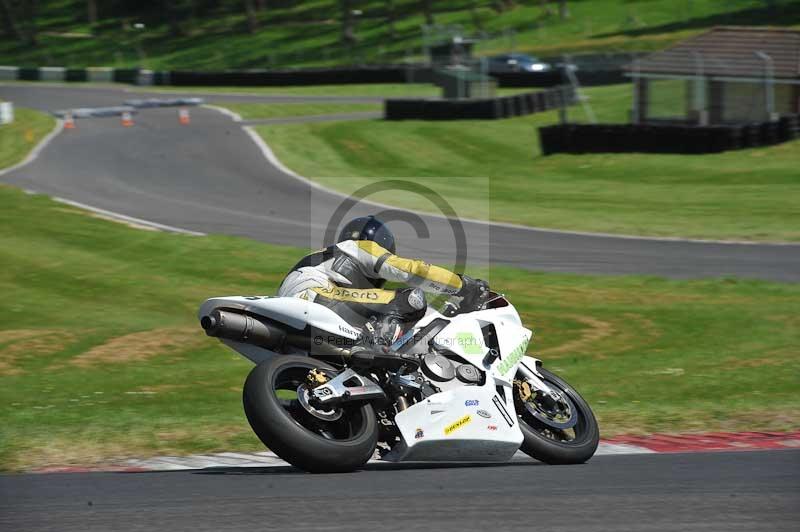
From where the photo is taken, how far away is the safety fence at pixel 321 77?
4741cm

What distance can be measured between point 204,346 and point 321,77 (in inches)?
1658

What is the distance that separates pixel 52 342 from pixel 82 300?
8.57 ft

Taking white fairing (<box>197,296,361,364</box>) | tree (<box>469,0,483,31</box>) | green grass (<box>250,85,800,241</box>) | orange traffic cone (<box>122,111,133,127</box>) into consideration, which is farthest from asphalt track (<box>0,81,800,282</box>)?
tree (<box>469,0,483,31</box>)

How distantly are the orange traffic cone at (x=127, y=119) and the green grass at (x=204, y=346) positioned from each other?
1894cm

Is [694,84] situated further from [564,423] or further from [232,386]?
[564,423]

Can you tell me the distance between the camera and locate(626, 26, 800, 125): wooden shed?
103 ft

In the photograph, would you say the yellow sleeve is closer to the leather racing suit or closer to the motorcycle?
the leather racing suit

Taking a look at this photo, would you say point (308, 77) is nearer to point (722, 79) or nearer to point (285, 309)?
point (722, 79)

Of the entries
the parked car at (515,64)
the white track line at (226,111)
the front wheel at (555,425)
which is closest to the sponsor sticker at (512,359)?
the front wheel at (555,425)

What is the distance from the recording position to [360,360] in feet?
22.9

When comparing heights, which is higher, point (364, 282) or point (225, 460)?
point (364, 282)

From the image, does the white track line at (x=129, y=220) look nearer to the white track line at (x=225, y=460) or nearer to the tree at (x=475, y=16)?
the white track line at (x=225, y=460)

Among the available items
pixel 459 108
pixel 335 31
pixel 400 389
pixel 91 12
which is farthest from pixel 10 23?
pixel 400 389

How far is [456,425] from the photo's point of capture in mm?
7078
